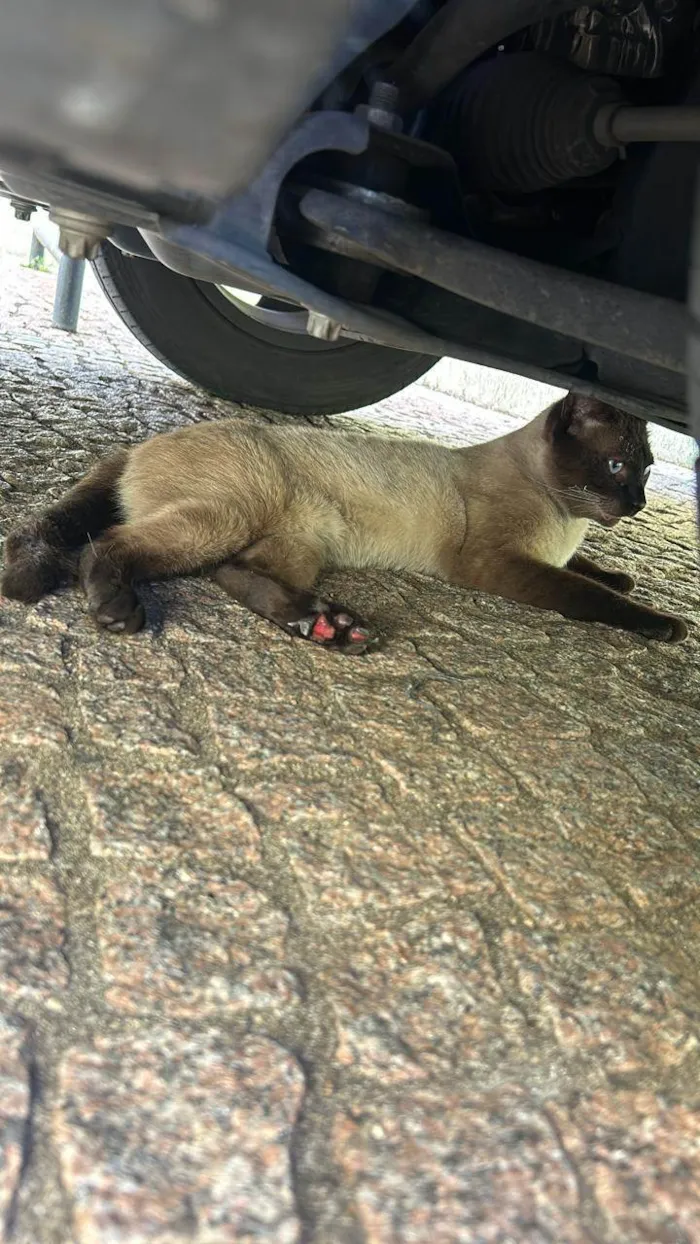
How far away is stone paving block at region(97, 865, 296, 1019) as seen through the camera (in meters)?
1.37

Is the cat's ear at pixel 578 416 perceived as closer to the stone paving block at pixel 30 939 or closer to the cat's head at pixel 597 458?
the cat's head at pixel 597 458

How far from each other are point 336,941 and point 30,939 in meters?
0.43

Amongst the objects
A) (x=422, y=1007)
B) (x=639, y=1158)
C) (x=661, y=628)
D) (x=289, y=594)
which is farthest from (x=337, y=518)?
(x=639, y=1158)

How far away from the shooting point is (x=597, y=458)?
3.57 metres

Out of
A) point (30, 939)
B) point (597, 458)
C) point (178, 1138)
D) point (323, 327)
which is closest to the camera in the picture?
point (178, 1138)

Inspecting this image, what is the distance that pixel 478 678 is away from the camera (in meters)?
2.54

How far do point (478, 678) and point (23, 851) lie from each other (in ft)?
4.17

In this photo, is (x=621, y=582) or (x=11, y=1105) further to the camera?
(x=621, y=582)

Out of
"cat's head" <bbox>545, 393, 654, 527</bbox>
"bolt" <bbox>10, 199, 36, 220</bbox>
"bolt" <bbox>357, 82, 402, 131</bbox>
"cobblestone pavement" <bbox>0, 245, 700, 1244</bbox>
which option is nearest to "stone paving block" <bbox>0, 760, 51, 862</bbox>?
"cobblestone pavement" <bbox>0, 245, 700, 1244</bbox>

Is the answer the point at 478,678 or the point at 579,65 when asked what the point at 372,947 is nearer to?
the point at 478,678

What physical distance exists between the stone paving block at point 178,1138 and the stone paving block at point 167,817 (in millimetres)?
390

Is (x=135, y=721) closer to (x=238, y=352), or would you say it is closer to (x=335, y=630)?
(x=335, y=630)

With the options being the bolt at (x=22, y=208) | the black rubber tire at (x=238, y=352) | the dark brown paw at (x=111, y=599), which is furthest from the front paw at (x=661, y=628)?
the bolt at (x=22, y=208)

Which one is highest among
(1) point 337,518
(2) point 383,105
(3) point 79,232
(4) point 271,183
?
(2) point 383,105
